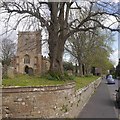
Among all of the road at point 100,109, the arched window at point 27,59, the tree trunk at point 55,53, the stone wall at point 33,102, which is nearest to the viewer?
the stone wall at point 33,102

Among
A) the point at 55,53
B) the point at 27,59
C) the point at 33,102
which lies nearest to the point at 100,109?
the point at 55,53

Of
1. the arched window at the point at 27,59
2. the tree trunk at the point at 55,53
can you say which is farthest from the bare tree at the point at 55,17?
the arched window at the point at 27,59

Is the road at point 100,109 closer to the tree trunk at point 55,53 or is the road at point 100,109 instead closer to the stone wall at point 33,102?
the tree trunk at point 55,53

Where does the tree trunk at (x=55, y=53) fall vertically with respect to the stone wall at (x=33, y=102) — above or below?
above

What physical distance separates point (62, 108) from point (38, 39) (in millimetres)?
8642

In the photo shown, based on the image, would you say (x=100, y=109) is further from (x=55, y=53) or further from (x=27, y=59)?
(x=27, y=59)

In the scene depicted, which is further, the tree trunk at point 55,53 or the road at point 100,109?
the tree trunk at point 55,53

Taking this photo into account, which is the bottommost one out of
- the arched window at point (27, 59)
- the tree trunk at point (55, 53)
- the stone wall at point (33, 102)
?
the stone wall at point (33, 102)

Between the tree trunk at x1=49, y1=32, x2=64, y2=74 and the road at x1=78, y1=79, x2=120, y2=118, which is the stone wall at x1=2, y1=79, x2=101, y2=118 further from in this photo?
the tree trunk at x1=49, y1=32, x2=64, y2=74

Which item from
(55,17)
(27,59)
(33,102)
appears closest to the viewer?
(33,102)

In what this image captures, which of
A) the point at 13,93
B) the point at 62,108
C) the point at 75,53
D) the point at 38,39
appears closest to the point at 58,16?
the point at 38,39

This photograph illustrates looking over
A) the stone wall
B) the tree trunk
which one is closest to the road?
the tree trunk

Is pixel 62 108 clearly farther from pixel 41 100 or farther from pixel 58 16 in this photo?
pixel 58 16

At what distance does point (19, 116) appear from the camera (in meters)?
9.47
